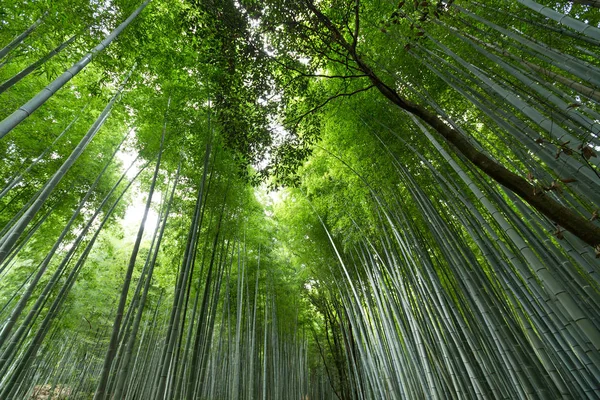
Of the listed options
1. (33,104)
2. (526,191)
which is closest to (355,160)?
(526,191)

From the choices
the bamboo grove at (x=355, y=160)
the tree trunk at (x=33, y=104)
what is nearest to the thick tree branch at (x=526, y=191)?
the bamboo grove at (x=355, y=160)

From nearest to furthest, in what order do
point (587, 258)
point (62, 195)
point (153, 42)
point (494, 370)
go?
point (587, 258) < point (494, 370) < point (153, 42) < point (62, 195)

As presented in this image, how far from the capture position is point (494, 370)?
234 centimetres

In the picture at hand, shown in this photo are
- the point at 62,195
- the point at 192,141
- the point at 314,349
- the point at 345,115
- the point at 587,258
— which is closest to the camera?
the point at 587,258

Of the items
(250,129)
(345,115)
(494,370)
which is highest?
(345,115)

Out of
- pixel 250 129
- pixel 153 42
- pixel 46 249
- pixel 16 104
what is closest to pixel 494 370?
pixel 250 129

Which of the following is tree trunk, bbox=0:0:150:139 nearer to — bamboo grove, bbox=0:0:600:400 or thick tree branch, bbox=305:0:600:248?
bamboo grove, bbox=0:0:600:400

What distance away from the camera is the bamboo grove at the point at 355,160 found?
1.69 m

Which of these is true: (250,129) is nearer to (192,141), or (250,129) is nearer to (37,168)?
(192,141)

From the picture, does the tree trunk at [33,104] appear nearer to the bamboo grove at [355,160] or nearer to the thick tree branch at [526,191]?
the bamboo grove at [355,160]

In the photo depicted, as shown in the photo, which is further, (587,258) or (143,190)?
(143,190)

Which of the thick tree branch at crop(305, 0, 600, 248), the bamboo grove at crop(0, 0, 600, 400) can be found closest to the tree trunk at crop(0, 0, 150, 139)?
the bamboo grove at crop(0, 0, 600, 400)

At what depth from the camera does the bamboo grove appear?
1.69 metres

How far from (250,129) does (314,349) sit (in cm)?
1237
